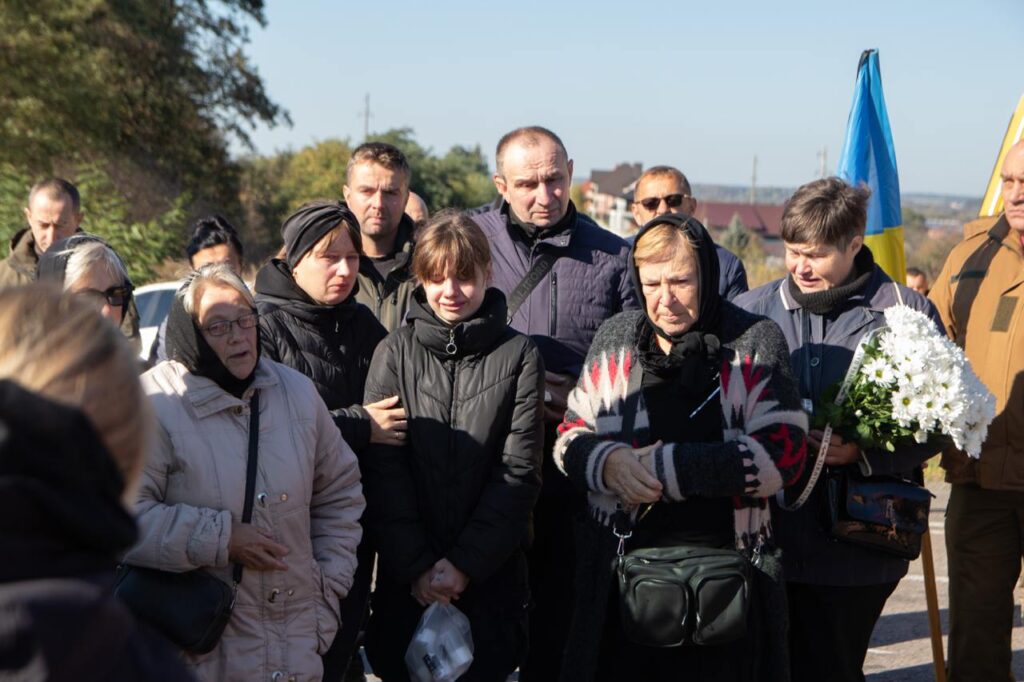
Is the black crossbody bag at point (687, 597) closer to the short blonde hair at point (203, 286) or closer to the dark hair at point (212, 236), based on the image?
the short blonde hair at point (203, 286)

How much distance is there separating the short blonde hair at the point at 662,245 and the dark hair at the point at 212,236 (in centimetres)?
345

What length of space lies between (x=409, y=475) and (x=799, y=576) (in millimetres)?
1449

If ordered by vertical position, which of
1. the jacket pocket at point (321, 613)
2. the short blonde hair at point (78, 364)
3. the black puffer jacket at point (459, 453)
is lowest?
the jacket pocket at point (321, 613)

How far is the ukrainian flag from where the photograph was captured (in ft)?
22.2

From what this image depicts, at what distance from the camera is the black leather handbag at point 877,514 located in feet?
13.8

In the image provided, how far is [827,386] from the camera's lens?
436 centimetres

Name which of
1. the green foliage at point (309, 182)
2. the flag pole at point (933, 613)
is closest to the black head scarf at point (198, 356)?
the flag pole at point (933, 613)

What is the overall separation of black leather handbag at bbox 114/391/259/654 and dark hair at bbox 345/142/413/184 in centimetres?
255

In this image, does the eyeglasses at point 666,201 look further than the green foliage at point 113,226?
No

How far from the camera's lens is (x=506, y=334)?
14.3 feet

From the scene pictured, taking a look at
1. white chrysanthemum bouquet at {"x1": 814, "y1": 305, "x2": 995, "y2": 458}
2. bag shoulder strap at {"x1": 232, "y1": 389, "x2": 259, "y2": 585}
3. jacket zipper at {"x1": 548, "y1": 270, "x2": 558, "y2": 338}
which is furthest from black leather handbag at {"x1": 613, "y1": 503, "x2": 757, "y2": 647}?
jacket zipper at {"x1": 548, "y1": 270, "x2": 558, "y2": 338}

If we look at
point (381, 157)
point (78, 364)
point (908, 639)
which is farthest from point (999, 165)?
point (78, 364)

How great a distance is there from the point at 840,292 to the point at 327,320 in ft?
6.23

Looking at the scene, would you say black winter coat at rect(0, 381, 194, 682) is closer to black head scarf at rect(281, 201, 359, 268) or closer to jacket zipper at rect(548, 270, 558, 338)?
black head scarf at rect(281, 201, 359, 268)
